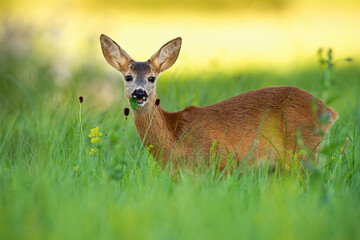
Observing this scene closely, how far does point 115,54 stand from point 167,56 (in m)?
0.43

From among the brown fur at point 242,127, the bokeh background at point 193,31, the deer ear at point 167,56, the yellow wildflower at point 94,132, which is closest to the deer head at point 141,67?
the deer ear at point 167,56

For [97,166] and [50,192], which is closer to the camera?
[50,192]

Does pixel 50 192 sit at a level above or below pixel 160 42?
below

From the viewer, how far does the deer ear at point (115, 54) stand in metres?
4.63

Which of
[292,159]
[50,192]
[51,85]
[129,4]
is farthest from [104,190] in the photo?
[129,4]

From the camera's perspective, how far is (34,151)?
416 centimetres

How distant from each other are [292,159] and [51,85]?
3.53 m

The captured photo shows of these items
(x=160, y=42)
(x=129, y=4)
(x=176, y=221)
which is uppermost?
(x=129, y=4)

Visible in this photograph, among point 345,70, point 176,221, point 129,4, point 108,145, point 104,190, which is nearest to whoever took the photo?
point 176,221

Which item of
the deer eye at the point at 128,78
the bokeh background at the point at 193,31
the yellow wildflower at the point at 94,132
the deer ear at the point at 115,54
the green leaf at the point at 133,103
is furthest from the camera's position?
the bokeh background at the point at 193,31

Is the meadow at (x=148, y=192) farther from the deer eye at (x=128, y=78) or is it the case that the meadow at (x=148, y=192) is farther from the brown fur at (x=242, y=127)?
the deer eye at (x=128, y=78)

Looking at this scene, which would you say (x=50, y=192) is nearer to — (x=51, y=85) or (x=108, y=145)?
(x=108, y=145)

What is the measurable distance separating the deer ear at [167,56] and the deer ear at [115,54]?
0.75ft

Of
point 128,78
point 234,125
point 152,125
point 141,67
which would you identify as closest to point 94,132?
point 152,125
